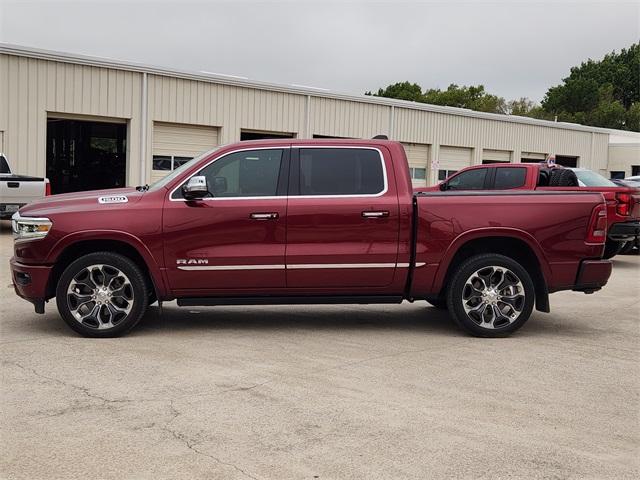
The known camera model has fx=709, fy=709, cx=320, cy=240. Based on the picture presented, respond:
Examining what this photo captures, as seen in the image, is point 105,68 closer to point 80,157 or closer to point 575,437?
point 80,157

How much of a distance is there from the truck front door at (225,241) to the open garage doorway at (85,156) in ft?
72.4

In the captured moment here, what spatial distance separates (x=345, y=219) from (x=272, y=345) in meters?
1.39

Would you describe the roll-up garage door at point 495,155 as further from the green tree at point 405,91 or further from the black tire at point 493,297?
the green tree at point 405,91

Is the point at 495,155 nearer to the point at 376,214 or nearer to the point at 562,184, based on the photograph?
the point at 562,184

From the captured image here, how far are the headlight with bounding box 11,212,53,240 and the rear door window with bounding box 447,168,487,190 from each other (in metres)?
8.78

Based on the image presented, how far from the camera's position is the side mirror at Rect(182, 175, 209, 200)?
6.57 meters

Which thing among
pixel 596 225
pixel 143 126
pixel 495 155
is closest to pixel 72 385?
pixel 596 225

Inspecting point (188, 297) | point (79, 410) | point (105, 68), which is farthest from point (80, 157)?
point (79, 410)

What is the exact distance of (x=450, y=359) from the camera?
20.3 ft

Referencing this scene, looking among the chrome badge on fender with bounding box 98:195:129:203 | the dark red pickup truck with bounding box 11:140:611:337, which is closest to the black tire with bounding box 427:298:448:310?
the dark red pickup truck with bounding box 11:140:611:337

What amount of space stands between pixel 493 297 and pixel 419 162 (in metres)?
22.2

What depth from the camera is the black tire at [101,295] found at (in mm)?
6664

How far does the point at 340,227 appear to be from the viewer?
6.85 m

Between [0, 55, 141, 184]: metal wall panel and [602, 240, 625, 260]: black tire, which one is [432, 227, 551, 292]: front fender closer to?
[602, 240, 625, 260]: black tire
